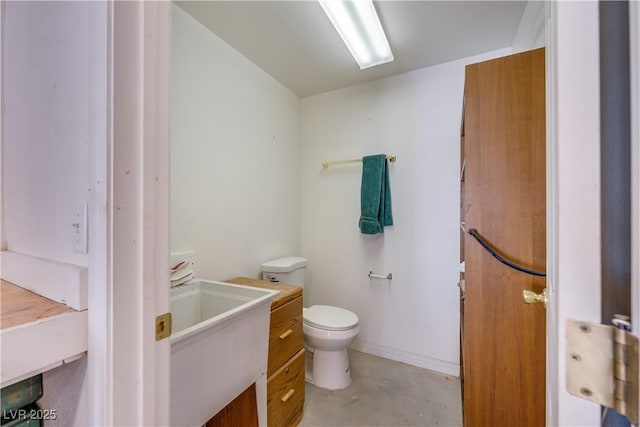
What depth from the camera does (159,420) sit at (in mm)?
576

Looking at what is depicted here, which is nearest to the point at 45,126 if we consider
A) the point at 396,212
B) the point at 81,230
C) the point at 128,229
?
the point at 81,230

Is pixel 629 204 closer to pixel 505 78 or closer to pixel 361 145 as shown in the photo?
pixel 505 78

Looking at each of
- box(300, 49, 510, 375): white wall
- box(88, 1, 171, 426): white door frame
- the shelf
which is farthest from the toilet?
the shelf

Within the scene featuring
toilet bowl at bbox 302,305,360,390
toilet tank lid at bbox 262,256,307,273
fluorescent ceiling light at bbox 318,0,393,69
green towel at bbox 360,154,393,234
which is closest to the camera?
fluorescent ceiling light at bbox 318,0,393,69

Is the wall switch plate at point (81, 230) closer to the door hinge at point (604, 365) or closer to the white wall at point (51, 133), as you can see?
the white wall at point (51, 133)

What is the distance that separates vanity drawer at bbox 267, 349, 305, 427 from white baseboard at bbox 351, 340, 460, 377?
88 centimetres

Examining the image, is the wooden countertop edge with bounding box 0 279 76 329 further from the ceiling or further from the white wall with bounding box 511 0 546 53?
A: the white wall with bounding box 511 0 546 53

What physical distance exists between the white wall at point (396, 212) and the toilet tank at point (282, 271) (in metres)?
0.46

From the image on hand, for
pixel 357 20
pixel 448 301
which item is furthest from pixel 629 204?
pixel 448 301

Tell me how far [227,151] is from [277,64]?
823 mm

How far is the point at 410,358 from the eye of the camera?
84.5 inches

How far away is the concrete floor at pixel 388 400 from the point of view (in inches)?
61.8

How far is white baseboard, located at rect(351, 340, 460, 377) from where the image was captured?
2010mm

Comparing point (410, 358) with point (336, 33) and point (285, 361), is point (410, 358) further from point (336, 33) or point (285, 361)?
point (336, 33)
